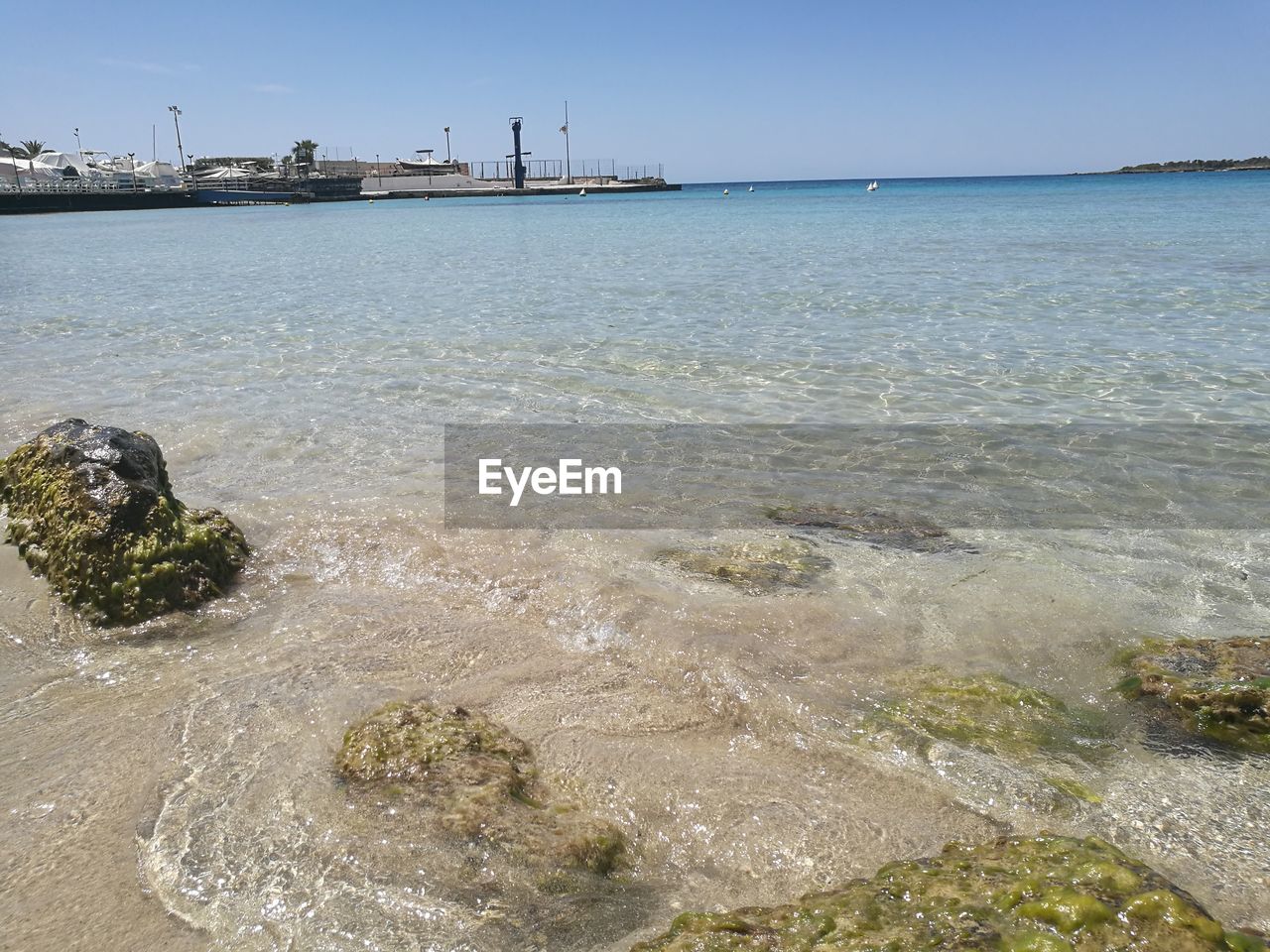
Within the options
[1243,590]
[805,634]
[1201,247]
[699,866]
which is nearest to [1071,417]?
[1243,590]

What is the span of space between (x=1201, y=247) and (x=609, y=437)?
77.2 feet

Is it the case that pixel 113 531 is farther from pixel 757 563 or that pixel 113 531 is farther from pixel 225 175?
pixel 225 175

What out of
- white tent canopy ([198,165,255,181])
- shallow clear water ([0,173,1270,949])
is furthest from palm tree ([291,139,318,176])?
shallow clear water ([0,173,1270,949])

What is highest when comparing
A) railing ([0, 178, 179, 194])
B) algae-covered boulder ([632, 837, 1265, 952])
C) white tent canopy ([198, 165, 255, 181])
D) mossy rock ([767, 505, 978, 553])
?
white tent canopy ([198, 165, 255, 181])

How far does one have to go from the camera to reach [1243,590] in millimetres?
5176

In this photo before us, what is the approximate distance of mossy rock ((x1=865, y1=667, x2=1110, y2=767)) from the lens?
142 inches

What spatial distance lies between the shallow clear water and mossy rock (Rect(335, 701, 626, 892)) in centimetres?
12

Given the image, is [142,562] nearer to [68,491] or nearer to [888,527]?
[68,491]

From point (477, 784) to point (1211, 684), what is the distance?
3.57 m

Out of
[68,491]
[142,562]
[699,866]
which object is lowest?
[699,866]

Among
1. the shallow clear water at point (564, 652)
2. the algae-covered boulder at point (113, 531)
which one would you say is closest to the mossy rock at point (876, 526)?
the shallow clear water at point (564, 652)

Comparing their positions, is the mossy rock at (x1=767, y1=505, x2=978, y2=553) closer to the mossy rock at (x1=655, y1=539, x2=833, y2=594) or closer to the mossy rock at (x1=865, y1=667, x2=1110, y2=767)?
the mossy rock at (x1=655, y1=539, x2=833, y2=594)

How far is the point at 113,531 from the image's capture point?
4.85m

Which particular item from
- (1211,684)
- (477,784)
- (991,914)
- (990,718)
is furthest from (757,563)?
(991,914)
